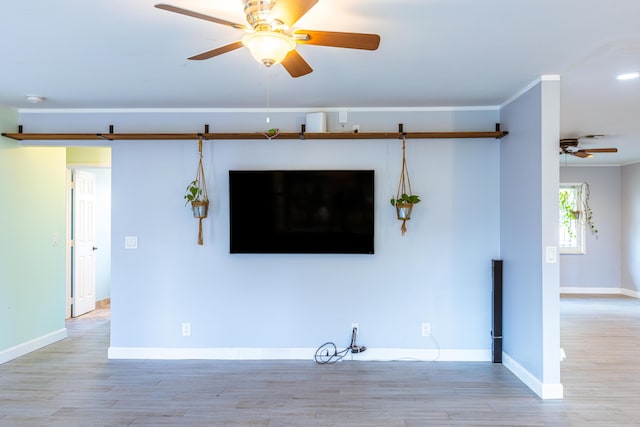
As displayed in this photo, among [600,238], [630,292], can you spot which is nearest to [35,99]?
[600,238]

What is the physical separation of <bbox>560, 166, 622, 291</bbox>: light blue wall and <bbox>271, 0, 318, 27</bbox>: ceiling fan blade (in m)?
7.64

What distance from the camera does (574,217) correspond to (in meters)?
7.77

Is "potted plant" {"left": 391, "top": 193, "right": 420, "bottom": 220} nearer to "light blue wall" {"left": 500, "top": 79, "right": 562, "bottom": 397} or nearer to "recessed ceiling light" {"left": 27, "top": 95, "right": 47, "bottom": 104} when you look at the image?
"light blue wall" {"left": 500, "top": 79, "right": 562, "bottom": 397}

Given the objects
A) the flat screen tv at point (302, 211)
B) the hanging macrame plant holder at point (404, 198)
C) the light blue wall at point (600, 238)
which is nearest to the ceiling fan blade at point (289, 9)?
the flat screen tv at point (302, 211)

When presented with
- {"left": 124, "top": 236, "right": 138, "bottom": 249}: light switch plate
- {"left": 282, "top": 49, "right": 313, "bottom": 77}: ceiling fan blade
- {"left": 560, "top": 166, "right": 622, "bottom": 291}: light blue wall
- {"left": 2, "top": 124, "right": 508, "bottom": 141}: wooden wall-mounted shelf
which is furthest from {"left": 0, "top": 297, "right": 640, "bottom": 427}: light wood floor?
{"left": 560, "top": 166, "right": 622, "bottom": 291}: light blue wall

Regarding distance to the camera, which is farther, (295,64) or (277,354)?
(277,354)

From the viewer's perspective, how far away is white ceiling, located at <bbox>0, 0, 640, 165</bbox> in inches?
87.0

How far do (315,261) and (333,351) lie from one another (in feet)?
2.97

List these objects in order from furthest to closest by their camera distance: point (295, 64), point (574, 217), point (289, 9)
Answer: point (574, 217)
point (295, 64)
point (289, 9)

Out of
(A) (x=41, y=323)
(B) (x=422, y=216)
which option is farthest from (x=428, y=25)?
(A) (x=41, y=323)

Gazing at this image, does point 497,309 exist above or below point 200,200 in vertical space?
below

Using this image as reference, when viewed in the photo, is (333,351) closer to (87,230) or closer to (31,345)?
(31,345)

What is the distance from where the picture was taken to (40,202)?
4.43 metres

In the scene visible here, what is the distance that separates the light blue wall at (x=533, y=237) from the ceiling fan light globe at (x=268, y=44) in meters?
2.32
